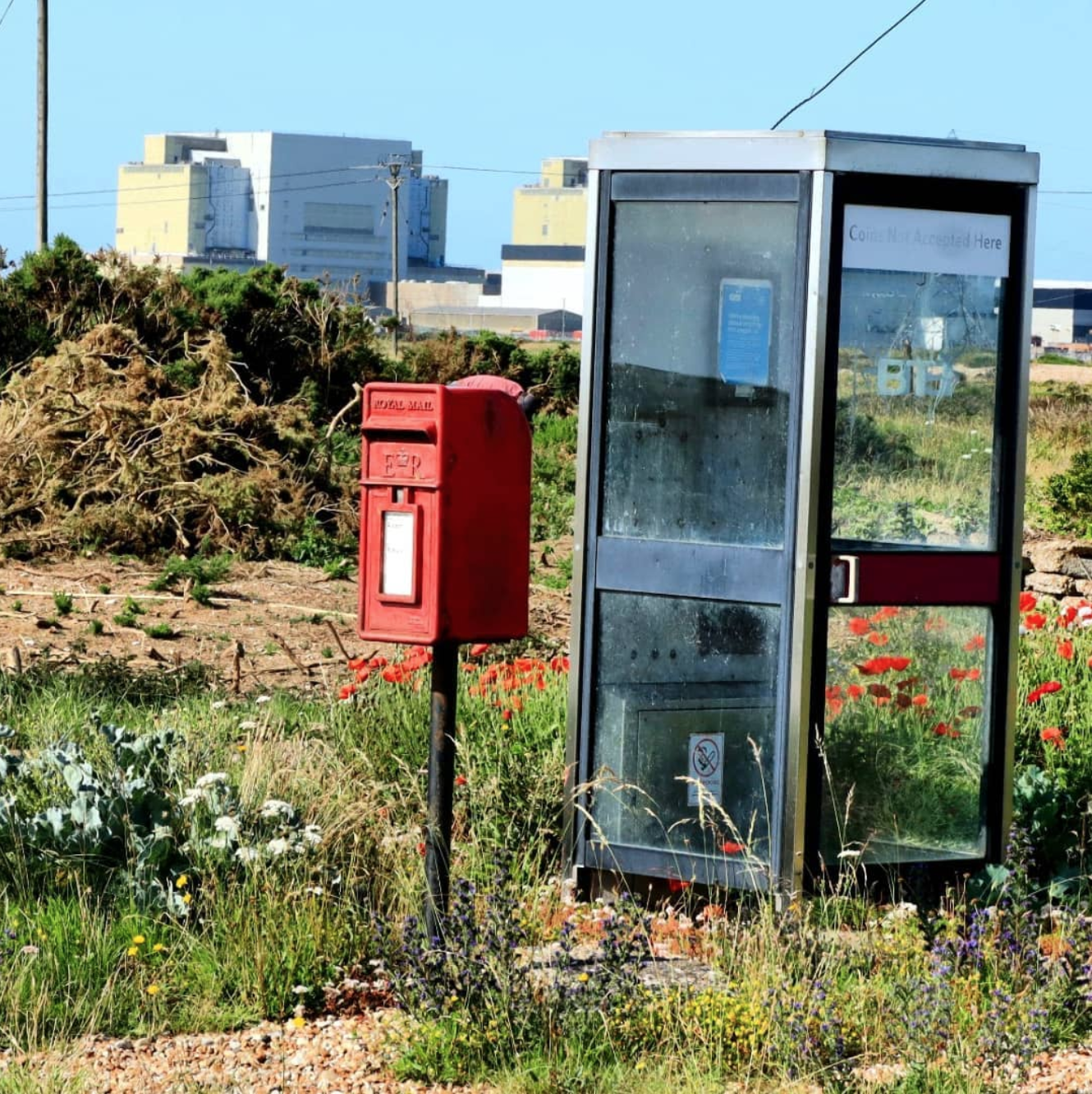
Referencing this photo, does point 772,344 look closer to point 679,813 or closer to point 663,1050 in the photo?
point 679,813

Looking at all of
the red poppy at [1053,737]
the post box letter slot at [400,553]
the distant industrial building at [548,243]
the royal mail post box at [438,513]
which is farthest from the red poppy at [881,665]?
the distant industrial building at [548,243]

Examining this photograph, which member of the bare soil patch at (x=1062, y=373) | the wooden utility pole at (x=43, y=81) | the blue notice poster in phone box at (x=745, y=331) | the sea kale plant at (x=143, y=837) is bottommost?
the sea kale plant at (x=143, y=837)

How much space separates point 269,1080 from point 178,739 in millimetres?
2015

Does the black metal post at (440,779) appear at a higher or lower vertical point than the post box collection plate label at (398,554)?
lower

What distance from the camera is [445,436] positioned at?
4539 millimetres

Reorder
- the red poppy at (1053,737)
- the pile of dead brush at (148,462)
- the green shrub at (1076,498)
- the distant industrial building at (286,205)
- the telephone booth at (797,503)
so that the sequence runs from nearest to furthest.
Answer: the telephone booth at (797,503) < the red poppy at (1053,737) < the pile of dead brush at (148,462) < the green shrub at (1076,498) < the distant industrial building at (286,205)

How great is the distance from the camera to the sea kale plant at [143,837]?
16.1 feet

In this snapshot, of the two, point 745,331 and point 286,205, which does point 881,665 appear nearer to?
point 745,331

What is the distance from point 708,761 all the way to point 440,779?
1.27m

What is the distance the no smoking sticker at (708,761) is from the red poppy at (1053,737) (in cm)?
144

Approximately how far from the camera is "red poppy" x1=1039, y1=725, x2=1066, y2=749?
6.44 m

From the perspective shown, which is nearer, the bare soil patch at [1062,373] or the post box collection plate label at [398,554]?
the post box collection plate label at [398,554]

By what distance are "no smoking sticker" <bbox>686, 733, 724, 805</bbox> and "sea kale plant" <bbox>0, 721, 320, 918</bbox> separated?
1299 mm

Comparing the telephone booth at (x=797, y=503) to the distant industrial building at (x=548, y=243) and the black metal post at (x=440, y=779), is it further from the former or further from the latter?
the distant industrial building at (x=548, y=243)
